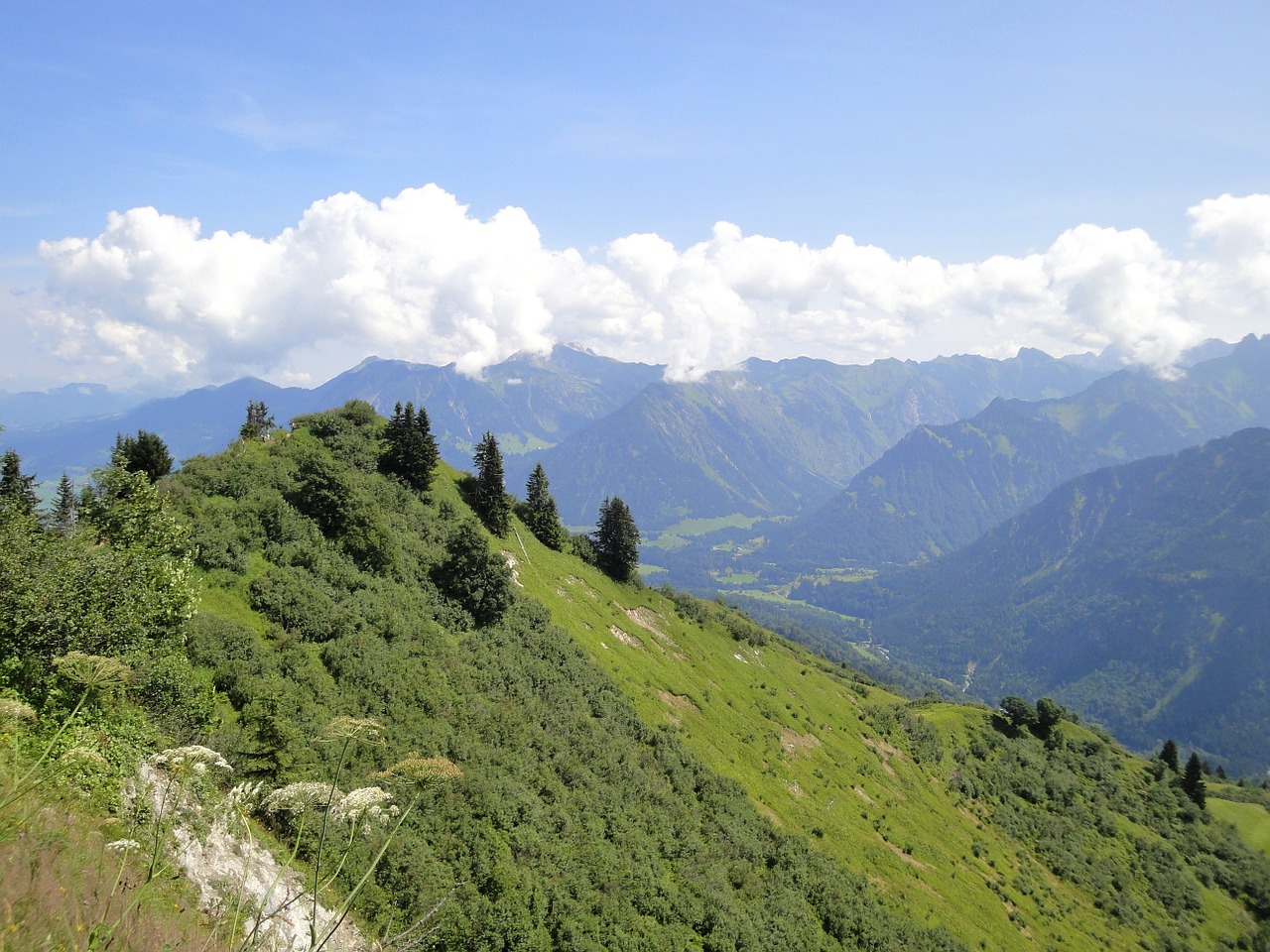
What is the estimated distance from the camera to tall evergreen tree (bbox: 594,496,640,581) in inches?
3465

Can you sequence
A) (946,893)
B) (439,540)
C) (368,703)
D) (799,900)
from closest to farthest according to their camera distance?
(368,703) < (799,900) < (946,893) < (439,540)

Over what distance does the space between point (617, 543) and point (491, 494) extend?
79.0ft

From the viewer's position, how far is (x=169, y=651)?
2389 cm

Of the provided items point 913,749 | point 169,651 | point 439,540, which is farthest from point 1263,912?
point 169,651

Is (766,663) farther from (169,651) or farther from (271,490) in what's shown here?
(169,651)

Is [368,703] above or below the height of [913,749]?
above

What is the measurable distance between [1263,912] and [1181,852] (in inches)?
398

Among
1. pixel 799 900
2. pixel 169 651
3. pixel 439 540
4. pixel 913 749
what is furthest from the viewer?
pixel 913 749

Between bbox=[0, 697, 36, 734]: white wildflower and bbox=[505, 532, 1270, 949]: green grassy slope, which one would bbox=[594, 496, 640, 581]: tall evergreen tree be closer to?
bbox=[505, 532, 1270, 949]: green grassy slope

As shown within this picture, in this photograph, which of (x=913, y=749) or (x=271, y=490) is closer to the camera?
(x=271, y=490)

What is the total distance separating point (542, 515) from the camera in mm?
83875

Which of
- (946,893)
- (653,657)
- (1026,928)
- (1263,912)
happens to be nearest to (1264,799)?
(1263,912)

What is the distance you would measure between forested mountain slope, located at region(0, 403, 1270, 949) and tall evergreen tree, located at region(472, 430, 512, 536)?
12.2 ft

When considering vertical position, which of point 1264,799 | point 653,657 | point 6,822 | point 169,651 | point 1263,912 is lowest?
point 1264,799
